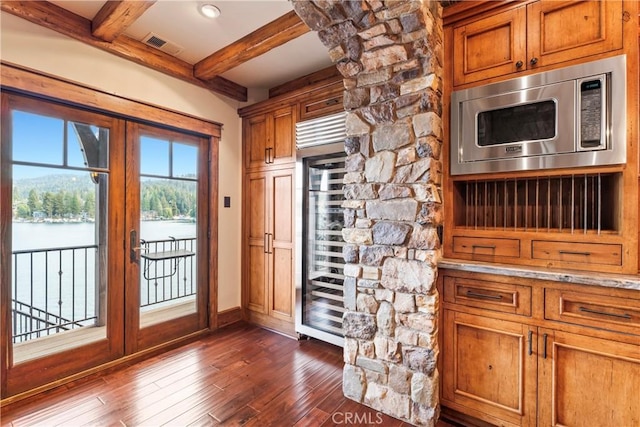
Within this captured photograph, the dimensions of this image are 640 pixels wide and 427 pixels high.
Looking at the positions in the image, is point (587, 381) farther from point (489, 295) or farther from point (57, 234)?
point (57, 234)

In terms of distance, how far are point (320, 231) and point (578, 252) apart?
6.53 feet

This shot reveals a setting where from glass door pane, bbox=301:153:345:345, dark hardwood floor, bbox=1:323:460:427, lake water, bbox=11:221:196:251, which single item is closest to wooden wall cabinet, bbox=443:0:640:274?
glass door pane, bbox=301:153:345:345

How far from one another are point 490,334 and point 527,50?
5.70ft

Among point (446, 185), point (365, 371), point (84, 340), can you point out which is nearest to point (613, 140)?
point (446, 185)

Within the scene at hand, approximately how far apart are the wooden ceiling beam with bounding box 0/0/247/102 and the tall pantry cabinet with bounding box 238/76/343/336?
532 millimetres

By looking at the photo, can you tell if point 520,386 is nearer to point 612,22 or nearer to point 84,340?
point 612,22

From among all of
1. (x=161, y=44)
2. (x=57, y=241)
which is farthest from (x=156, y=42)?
(x=57, y=241)

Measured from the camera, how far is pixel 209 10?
2203mm

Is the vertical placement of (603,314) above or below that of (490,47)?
below

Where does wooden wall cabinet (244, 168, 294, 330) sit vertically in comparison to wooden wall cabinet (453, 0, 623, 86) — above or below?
below

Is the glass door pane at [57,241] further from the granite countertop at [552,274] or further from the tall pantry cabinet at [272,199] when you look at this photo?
the granite countertop at [552,274]

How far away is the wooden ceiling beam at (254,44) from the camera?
2291 mm

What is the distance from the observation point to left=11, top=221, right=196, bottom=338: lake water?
84.7 inches

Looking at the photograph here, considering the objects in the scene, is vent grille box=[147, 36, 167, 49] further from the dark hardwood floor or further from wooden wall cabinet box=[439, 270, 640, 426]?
wooden wall cabinet box=[439, 270, 640, 426]
